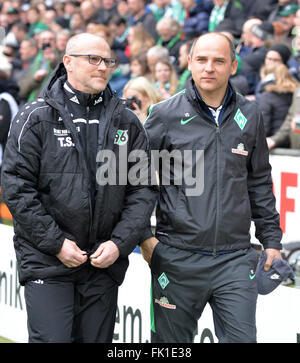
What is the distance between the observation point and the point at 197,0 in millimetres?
11625

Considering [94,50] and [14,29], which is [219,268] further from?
[14,29]

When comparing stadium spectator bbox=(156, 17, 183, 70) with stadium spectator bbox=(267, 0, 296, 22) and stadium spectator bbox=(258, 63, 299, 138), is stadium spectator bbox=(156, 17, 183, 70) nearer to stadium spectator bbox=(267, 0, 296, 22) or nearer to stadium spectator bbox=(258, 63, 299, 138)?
stadium spectator bbox=(267, 0, 296, 22)

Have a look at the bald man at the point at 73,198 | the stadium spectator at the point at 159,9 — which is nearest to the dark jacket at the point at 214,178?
the bald man at the point at 73,198

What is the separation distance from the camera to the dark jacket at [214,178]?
3.93m

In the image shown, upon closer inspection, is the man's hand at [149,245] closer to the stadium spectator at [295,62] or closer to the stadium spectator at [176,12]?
the stadium spectator at [295,62]

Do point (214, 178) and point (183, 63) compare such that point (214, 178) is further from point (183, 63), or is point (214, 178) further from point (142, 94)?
point (183, 63)

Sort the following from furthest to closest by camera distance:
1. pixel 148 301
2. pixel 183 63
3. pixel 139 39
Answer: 1. pixel 139 39
2. pixel 183 63
3. pixel 148 301

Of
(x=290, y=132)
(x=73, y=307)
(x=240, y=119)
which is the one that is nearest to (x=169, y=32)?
(x=290, y=132)

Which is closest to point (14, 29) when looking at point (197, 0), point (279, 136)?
point (197, 0)

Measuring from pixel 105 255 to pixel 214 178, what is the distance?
738mm

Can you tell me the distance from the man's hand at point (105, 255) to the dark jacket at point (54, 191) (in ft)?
0.17

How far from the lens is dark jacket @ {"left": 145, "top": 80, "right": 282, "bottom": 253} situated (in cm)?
393

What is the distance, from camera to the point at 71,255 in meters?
3.74

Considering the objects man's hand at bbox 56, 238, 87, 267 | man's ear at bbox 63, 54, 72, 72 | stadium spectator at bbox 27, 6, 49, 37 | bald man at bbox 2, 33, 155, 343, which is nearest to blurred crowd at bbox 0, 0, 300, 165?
stadium spectator at bbox 27, 6, 49, 37
